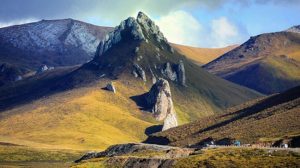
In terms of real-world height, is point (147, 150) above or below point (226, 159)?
above

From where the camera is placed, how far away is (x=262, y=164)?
11100 centimetres

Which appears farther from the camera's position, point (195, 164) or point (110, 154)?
point (110, 154)

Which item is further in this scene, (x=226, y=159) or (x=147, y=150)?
(x=147, y=150)

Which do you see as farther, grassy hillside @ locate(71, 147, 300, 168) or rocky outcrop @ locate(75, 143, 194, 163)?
rocky outcrop @ locate(75, 143, 194, 163)

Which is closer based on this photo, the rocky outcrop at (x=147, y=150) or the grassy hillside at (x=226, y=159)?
the grassy hillside at (x=226, y=159)

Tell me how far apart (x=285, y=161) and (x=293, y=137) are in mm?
54697

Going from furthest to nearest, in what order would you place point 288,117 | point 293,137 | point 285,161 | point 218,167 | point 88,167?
point 288,117 → point 293,137 → point 88,167 → point 218,167 → point 285,161

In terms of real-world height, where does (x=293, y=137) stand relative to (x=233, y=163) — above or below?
above

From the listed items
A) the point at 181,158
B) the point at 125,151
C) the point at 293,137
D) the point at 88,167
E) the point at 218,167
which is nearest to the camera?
the point at 218,167

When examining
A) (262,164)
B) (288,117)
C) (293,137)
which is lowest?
(262,164)

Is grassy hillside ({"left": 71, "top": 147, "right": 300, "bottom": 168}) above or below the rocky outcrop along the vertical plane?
below

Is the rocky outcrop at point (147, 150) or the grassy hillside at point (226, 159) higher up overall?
the rocky outcrop at point (147, 150)

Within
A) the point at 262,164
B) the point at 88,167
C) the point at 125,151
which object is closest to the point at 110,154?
the point at 125,151

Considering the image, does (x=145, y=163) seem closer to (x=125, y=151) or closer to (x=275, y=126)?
(x=125, y=151)
